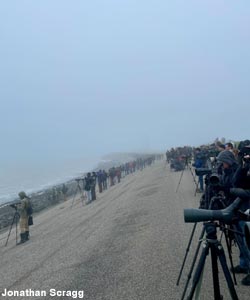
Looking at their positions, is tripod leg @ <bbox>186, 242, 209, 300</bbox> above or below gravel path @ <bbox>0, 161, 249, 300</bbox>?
above

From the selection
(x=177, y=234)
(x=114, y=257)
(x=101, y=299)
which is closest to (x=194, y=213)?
(x=101, y=299)

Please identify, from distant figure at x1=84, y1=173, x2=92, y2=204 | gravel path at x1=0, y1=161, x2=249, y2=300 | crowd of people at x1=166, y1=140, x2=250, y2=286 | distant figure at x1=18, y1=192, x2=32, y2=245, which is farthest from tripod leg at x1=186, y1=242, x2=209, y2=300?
distant figure at x1=84, y1=173, x2=92, y2=204

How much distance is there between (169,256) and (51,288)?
9.30 feet

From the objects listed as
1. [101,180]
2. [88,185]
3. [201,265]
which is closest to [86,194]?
[88,185]

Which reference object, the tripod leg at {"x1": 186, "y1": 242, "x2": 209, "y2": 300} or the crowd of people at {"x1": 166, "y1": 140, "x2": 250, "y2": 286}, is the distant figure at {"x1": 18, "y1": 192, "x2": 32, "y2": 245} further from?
the tripod leg at {"x1": 186, "y1": 242, "x2": 209, "y2": 300}

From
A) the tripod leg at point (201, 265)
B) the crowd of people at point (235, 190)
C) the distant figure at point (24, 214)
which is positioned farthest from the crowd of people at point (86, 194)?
the tripod leg at point (201, 265)

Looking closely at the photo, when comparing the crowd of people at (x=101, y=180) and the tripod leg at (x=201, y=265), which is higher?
the tripod leg at (x=201, y=265)

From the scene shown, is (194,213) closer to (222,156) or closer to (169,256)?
(222,156)

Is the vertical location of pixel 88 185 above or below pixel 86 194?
above

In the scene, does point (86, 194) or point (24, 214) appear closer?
point (24, 214)

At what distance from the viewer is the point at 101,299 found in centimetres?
709

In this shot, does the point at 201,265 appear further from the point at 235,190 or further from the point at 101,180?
the point at 101,180

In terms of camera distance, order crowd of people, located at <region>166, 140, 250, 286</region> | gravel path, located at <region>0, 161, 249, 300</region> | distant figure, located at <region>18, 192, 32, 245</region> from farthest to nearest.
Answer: distant figure, located at <region>18, 192, 32, 245</region> < gravel path, located at <region>0, 161, 249, 300</region> < crowd of people, located at <region>166, 140, 250, 286</region>

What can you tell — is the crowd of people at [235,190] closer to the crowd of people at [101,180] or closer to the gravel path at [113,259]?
the gravel path at [113,259]
